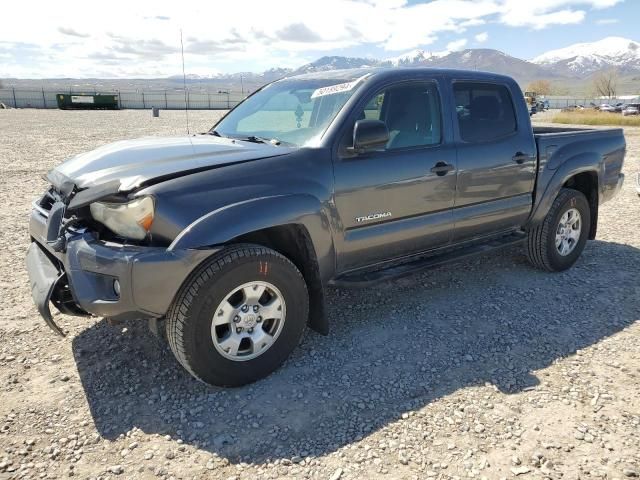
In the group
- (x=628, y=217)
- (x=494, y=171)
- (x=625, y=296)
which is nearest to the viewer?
(x=494, y=171)

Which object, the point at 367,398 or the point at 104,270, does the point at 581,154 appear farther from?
the point at 104,270

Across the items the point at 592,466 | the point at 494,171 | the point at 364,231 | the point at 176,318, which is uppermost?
the point at 494,171

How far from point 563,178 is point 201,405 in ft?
12.5

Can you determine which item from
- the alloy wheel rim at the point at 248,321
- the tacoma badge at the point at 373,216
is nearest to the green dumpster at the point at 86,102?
the tacoma badge at the point at 373,216

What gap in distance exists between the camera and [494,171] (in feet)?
13.9

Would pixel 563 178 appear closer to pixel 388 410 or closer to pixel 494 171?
pixel 494 171

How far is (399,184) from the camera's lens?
11.9ft

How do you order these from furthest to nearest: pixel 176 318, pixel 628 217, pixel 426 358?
pixel 628 217 < pixel 426 358 < pixel 176 318

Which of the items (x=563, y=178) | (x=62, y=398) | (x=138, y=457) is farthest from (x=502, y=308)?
(x=62, y=398)

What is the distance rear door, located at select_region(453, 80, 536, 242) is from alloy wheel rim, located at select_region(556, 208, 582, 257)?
0.61 m

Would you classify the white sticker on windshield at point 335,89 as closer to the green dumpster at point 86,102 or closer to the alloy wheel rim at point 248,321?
the alloy wheel rim at point 248,321

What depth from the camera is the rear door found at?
409 centimetres

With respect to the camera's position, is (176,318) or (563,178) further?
(563,178)

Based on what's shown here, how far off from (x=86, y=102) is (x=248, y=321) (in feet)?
169
